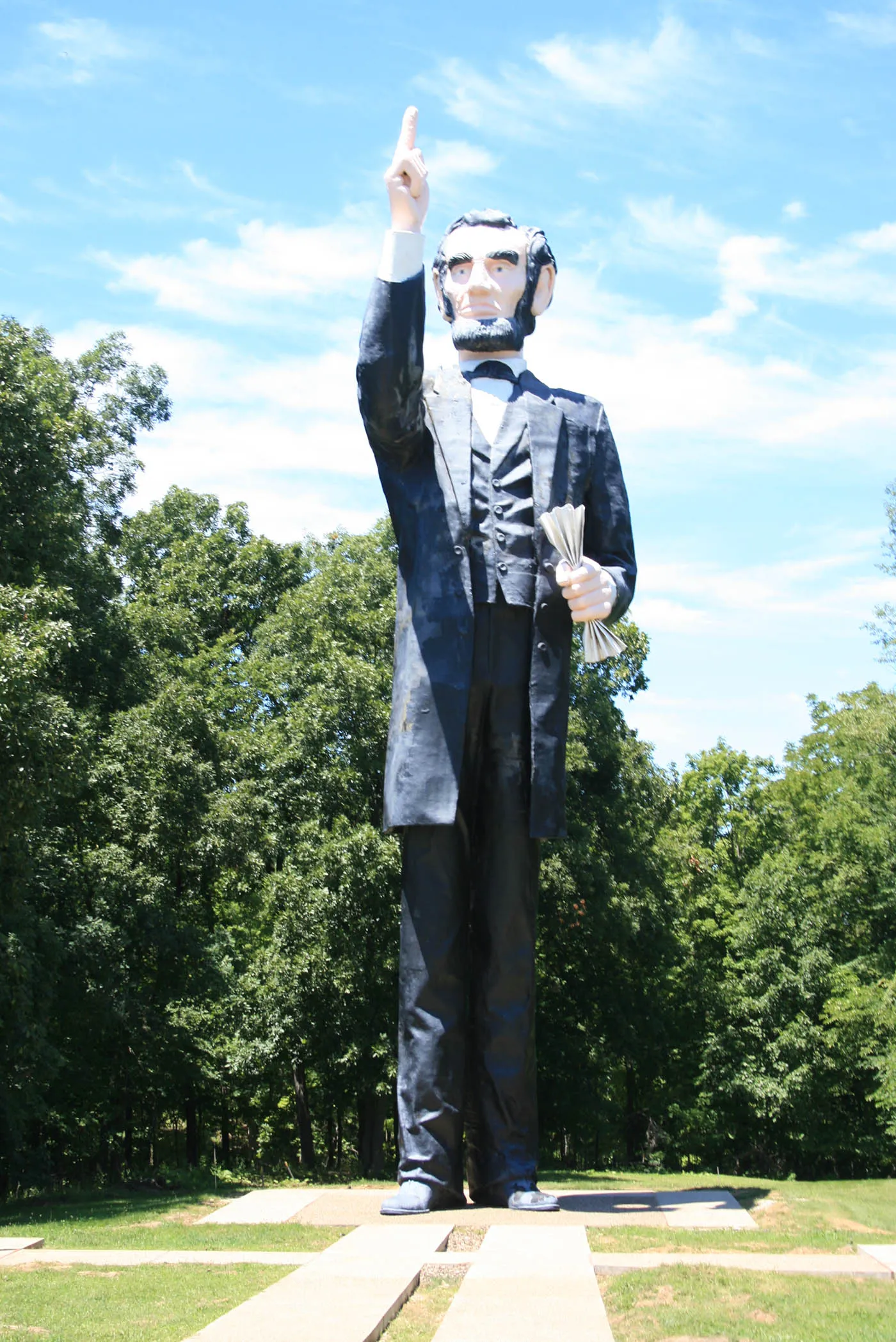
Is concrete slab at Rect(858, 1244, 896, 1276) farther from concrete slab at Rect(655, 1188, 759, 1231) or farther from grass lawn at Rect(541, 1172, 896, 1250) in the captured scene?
concrete slab at Rect(655, 1188, 759, 1231)

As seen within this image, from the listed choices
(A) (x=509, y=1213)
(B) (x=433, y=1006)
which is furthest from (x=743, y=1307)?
(B) (x=433, y=1006)

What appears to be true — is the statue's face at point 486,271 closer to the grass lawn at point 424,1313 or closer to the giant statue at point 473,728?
the giant statue at point 473,728

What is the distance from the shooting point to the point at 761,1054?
1062 inches

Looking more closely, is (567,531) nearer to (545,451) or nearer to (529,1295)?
(545,451)

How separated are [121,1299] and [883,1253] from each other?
8.68ft

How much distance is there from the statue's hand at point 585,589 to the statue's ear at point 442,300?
5.62 ft

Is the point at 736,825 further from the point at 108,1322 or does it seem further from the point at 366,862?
the point at 108,1322

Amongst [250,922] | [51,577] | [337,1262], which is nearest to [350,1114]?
[250,922]

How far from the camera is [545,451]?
6.75 meters

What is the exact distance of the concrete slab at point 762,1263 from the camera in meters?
4.44

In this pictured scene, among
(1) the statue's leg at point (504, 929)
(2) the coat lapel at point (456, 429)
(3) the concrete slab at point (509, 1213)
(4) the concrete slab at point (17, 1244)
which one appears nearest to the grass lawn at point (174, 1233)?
(4) the concrete slab at point (17, 1244)

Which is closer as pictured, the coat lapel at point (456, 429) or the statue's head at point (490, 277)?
the coat lapel at point (456, 429)

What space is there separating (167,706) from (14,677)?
9330 millimetres

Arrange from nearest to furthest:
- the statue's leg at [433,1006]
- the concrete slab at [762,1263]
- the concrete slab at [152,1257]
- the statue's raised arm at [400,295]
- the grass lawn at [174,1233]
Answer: the concrete slab at [762,1263], the concrete slab at [152,1257], the grass lawn at [174,1233], the statue's raised arm at [400,295], the statue's leg at [433,1006]
